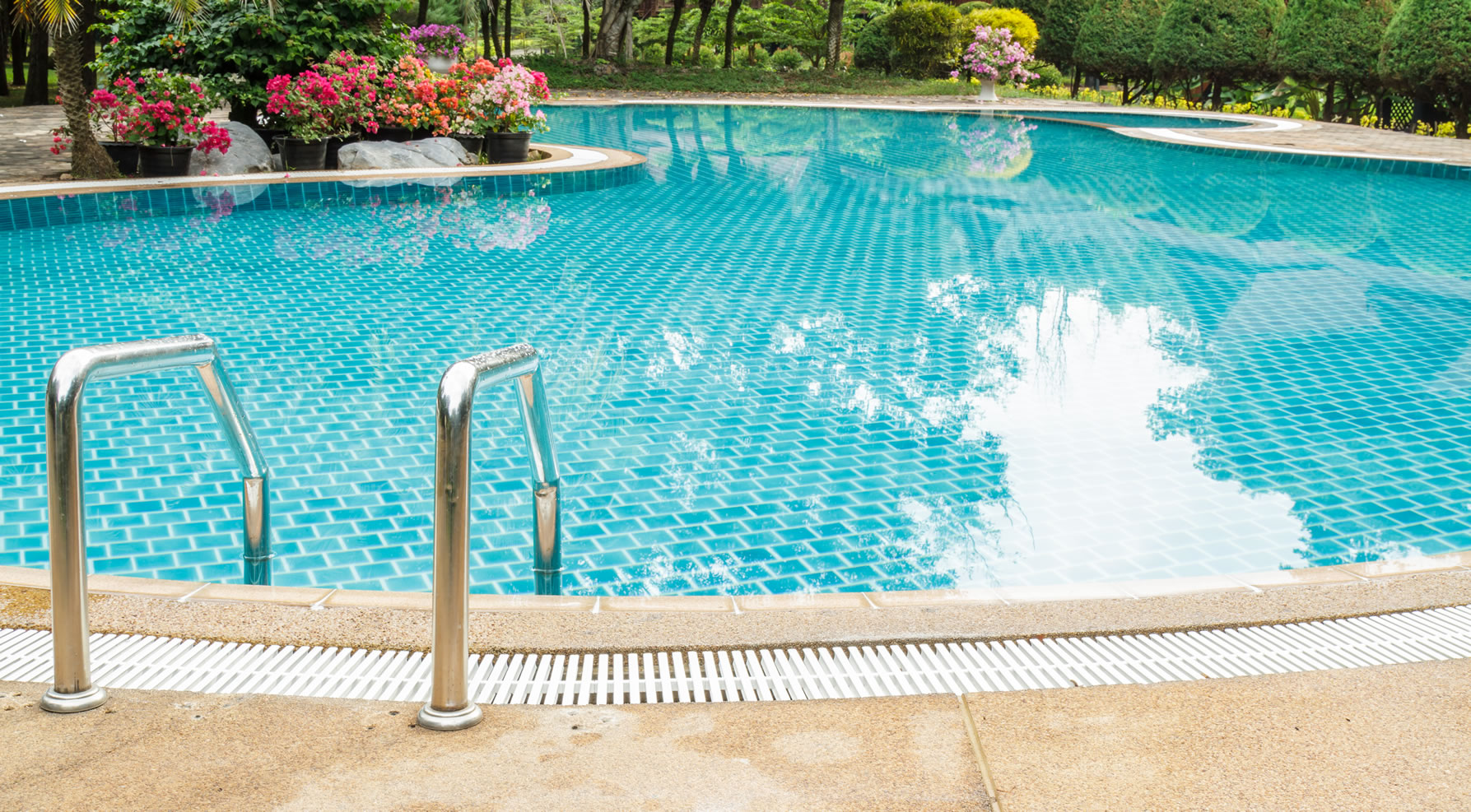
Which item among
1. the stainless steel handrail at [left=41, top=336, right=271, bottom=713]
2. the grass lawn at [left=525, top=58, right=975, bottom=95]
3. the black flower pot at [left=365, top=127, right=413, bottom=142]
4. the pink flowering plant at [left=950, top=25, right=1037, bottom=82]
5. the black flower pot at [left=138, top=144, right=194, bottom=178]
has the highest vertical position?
the pink flowering plant at [left=950, top=25, right=1037, bottom=82]

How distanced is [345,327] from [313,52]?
24.6ft

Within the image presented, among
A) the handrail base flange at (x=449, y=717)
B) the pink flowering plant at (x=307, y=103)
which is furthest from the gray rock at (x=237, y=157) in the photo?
the handrail base flange at (x=449, y=717)

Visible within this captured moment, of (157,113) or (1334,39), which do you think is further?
(1334,39)

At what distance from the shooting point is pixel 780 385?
243 inches

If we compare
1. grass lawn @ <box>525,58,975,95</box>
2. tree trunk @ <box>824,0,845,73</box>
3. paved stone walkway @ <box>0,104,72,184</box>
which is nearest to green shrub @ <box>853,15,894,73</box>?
tree trunk @ <box>824,0,845,73</box>

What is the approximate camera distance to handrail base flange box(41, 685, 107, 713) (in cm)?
217

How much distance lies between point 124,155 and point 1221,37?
22470 mm

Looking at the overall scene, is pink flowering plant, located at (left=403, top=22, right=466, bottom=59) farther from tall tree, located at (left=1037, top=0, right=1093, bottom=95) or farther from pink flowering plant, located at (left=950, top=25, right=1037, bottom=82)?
tall tree, located at (left=1037, top=0, right=1093, bottom=95)

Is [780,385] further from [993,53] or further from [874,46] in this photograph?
[874,46]

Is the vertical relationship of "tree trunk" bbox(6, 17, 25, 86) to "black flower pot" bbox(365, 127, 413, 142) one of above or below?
above

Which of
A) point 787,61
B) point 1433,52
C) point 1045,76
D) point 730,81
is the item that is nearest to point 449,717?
point 1433,52

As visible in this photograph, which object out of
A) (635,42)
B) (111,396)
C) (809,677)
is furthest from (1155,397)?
(635,42)

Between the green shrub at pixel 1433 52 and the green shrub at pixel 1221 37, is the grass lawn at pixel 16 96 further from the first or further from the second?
the green shrub at pixel 1433 52

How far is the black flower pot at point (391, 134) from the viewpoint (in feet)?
45.2
